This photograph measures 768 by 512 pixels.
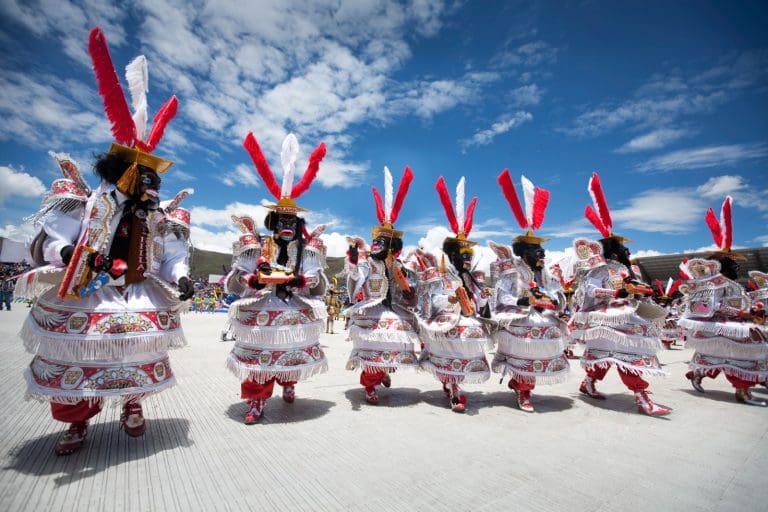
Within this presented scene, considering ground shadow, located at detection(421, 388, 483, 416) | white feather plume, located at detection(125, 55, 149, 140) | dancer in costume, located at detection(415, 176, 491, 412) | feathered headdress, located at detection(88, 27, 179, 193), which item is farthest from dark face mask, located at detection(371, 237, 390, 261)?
white feather plume, located at detection(125, 55, 149, 140)

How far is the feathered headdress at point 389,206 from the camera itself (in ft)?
15.6

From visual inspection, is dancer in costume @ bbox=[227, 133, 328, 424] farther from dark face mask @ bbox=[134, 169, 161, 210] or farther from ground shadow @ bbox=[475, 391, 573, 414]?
ground shadow @ bbox=[475, 391, 573, 414]

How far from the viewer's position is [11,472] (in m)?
2.40

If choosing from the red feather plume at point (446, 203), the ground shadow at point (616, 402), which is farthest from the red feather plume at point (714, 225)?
the red feather plume at point (446, 203)

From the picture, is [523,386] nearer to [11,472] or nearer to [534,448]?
[534,448]

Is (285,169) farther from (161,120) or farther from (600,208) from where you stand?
(600,208)

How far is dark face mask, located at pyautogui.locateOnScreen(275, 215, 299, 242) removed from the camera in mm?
3928

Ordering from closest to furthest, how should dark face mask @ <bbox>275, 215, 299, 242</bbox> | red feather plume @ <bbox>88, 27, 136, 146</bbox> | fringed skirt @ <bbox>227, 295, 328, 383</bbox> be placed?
red feather plume @ <bbox>88, 27, 136, 146</bbox> < fringed skirt @ <bbox>227, 295, 328, 383</bbox> < dark face mask @ <bbox>275, 215, 299, 242</bbox>

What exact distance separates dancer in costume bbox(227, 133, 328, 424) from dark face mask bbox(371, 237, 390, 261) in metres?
0.78

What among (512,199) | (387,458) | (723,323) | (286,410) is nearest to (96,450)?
(286,410)

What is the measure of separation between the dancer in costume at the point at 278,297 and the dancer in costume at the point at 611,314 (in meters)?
3.52

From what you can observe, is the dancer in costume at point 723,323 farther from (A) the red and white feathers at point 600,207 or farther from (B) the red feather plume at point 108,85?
(B) the red feather plume at point 108,85

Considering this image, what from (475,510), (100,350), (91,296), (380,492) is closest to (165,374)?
(100,350)

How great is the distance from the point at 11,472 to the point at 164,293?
144cm
